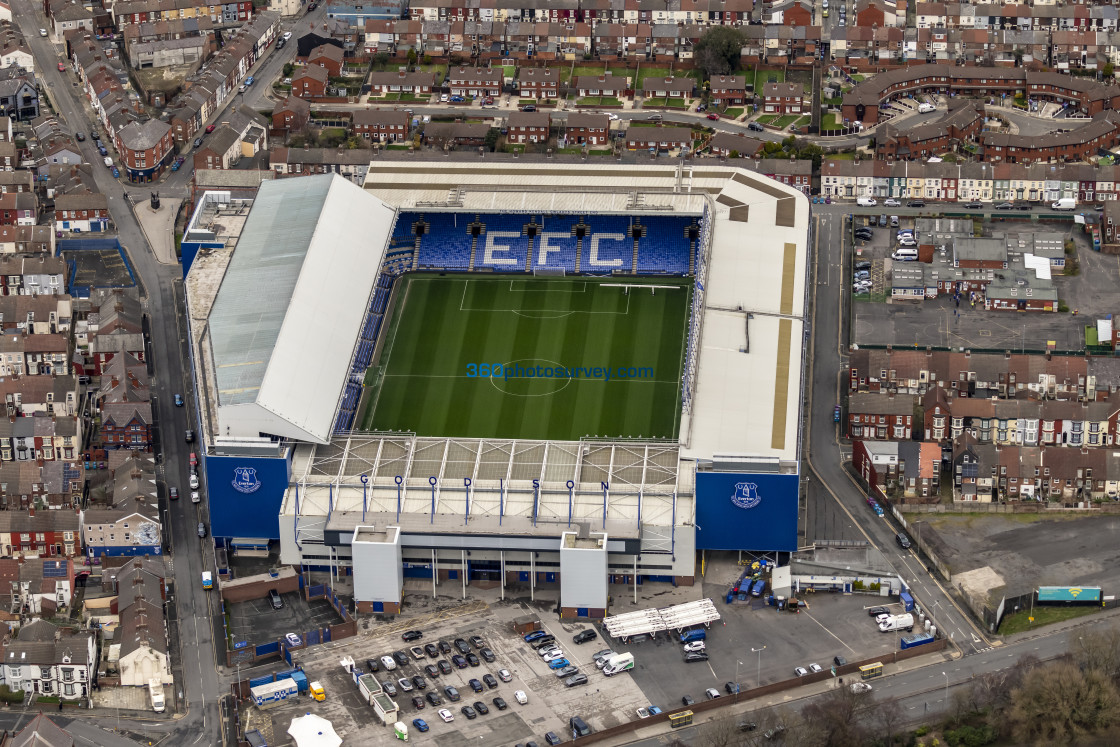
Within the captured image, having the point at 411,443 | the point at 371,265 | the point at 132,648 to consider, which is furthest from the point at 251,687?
the point at 371,265

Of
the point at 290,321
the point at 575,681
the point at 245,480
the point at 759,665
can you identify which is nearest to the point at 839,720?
the point at 759,665

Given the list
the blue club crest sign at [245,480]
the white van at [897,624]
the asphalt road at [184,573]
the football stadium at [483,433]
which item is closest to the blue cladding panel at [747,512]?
the football stadium at [483,433]

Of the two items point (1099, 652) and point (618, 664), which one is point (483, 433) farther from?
point (1099, 652)

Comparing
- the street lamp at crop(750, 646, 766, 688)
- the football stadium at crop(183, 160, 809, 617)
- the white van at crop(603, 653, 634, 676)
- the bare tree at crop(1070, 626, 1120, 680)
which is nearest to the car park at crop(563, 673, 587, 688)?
the white van at crop(603, 653, 634, 676)

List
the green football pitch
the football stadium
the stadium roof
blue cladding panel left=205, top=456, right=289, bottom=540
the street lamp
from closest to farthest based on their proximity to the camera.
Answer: the street lamp, the football stadium, blue cladding panel left=205, top=456, right=289, bottom=540, the stadium roof, the green football pitch

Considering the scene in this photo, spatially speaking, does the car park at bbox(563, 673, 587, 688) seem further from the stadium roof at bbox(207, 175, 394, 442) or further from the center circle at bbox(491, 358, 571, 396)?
the center circle at bbox(491, 358, 571, 396)

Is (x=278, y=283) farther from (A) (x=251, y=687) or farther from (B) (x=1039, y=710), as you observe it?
(B) (x=1039, y=710)
